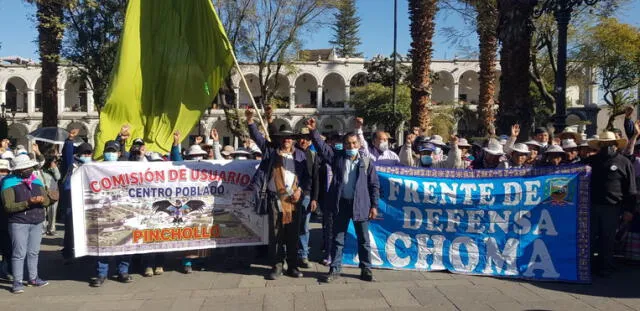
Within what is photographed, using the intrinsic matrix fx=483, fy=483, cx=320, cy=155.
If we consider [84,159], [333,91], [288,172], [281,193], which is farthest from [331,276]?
[333,91]

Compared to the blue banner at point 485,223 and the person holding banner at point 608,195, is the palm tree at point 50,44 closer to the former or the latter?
the blue banner at point 485,223

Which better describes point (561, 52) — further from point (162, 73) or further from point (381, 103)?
point (381, 103)

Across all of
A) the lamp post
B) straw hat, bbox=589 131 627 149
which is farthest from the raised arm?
the lamp post

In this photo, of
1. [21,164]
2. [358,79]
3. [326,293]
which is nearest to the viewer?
[326,293]

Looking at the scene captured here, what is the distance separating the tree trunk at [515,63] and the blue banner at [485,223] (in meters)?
5.73

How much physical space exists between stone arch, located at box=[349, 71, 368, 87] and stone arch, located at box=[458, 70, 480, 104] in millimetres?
9725

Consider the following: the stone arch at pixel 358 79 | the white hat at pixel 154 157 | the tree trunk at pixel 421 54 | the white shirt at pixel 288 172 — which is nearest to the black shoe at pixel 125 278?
the white hat at pixel 154 157

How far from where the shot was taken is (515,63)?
1123 cm

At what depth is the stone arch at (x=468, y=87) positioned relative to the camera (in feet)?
152

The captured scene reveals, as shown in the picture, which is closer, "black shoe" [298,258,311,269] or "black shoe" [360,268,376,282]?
"black shoe" [360,268,376,282]

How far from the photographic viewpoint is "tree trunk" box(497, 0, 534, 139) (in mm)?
11031

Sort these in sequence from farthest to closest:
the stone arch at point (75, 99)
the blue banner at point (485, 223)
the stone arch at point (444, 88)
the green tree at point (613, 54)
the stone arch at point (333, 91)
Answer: the stone arch at point (333, 91), the stone arch at point (444, 88), the stone arch at point (75, 99), the green tree at point (613, 54), the blue banner at point (485, 223)

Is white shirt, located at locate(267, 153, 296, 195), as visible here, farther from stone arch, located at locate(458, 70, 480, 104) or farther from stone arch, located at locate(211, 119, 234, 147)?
stone arch, located at locate(458, 70, 480, 104)

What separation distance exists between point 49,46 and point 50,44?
0.08 meters
